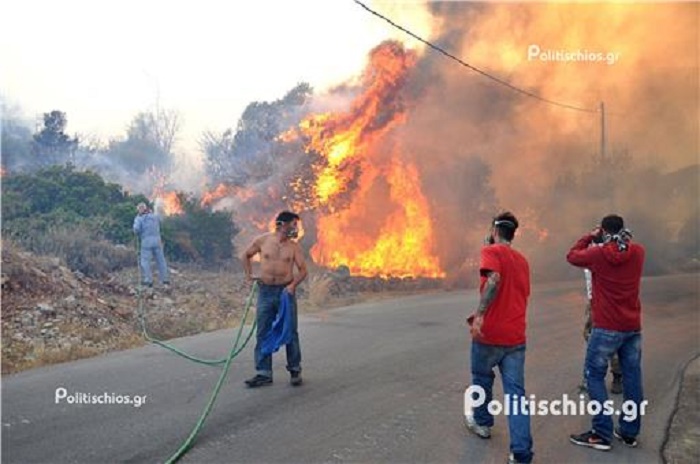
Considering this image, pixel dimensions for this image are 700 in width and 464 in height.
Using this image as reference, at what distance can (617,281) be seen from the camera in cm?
487

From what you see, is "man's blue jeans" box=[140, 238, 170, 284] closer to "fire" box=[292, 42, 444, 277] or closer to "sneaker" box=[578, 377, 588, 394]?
"fire" box=[292, 42, 444, 277]

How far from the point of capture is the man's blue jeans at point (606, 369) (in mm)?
4871

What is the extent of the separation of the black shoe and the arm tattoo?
109 inches

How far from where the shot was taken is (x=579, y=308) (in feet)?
41.0

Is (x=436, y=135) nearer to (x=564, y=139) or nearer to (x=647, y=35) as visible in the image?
(x=564, y=139)

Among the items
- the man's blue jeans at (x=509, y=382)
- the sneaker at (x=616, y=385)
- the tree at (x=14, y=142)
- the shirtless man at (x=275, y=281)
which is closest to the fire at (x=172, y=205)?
the tree at (x=14, y=142)

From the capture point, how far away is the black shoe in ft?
20.6

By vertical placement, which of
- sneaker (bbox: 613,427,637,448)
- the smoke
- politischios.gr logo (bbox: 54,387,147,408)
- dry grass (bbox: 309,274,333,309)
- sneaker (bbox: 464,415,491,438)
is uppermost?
the smoke

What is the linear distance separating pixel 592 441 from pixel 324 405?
7.80 feet

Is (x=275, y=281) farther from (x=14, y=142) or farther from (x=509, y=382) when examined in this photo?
(x=14, y=142)

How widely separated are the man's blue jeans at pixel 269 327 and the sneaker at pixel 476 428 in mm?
2039

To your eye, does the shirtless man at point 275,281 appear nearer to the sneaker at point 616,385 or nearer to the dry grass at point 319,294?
the sneaker at point 616,385

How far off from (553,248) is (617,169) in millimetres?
6213

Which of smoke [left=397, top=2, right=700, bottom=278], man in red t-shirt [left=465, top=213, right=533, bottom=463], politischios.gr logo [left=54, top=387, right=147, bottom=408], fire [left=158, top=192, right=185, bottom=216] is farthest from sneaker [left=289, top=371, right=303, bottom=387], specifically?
fire [left=158, top=192, right=185, bottom=216]
